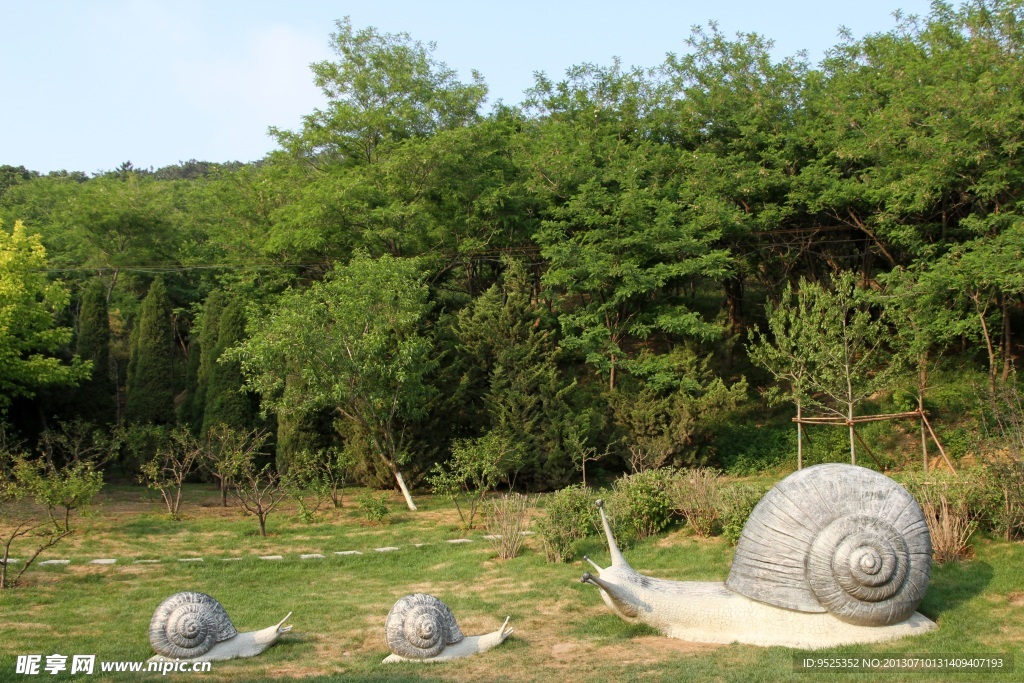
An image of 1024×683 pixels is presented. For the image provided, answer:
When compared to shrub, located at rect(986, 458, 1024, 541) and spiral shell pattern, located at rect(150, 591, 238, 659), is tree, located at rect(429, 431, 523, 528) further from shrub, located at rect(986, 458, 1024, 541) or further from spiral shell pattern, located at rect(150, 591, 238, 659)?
shrub, located at rect(986, 458, 1024, 541)

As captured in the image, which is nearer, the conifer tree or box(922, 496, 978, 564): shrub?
box(922, 496, 978, 564): shrub

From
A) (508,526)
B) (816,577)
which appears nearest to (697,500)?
(508,526)

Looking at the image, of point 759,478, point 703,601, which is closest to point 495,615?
point 703,601

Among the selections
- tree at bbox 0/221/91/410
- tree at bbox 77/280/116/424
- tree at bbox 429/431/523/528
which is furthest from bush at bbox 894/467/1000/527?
tree at bbox 77/280/116/424

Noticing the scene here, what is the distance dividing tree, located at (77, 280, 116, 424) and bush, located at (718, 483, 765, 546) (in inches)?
644

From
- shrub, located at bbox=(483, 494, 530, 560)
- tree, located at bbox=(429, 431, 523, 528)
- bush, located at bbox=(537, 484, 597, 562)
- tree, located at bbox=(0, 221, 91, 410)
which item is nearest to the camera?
bush, located at bbox=(537, 484, 597, 562)

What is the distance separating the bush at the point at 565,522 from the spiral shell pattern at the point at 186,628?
5042 millimetres

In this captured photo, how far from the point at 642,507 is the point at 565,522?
1287 mm

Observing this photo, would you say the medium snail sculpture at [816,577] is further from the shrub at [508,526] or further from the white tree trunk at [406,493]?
the white tree trunk at [406,493]

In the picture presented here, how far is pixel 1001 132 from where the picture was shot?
1812 cm

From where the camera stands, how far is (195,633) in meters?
7.58

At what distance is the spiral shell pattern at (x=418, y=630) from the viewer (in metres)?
7.62

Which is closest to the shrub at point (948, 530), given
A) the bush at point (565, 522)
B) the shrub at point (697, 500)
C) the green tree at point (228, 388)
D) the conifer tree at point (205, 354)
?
the shrub at point (697, 500)

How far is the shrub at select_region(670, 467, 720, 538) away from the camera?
40.4 feet
